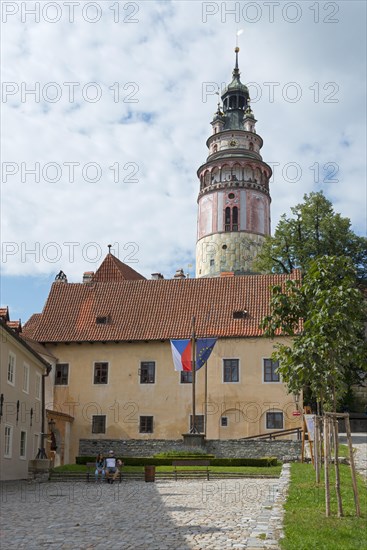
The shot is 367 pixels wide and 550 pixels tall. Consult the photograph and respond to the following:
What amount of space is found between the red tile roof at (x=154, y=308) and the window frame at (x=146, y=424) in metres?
4.38

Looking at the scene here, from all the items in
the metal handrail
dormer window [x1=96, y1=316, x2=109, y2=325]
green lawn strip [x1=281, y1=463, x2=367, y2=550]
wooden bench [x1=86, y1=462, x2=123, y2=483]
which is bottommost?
wooden bench [x1=86, y1=462, x2=123, y2=483]

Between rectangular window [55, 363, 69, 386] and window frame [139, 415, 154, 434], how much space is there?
4.96 meters

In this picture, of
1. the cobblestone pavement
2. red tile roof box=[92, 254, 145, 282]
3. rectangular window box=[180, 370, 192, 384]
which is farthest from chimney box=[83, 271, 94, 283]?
the cobblestone pavement

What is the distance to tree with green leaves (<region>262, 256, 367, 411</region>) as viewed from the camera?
12398 mm

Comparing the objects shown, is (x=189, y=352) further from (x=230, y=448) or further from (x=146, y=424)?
(x=146, y=424)

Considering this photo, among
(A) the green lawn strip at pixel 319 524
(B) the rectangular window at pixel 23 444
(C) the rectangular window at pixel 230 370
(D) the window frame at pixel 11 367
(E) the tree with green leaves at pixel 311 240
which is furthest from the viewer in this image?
(E) the tree with green leaves at pixel 311 240

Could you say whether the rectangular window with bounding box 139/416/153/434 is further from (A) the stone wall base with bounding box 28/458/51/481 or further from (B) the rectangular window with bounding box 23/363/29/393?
(A) the stone wall base with bounding box 28/458/51/481

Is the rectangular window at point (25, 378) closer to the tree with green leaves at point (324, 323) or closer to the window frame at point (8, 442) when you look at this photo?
the window frame at point (8, 442)

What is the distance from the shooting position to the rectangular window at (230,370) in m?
37.0

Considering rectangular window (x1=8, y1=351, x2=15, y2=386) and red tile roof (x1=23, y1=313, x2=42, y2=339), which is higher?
red tile roof (x1=23, y1=313, x2=42, y2=339)

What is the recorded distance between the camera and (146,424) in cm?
3747

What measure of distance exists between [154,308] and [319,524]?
31.0 metres

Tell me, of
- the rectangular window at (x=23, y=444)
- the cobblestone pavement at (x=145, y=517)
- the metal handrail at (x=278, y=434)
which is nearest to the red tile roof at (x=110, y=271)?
the metal handrail at (x=278, y=434)

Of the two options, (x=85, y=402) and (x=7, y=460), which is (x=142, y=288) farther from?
(x=7, y=460)
